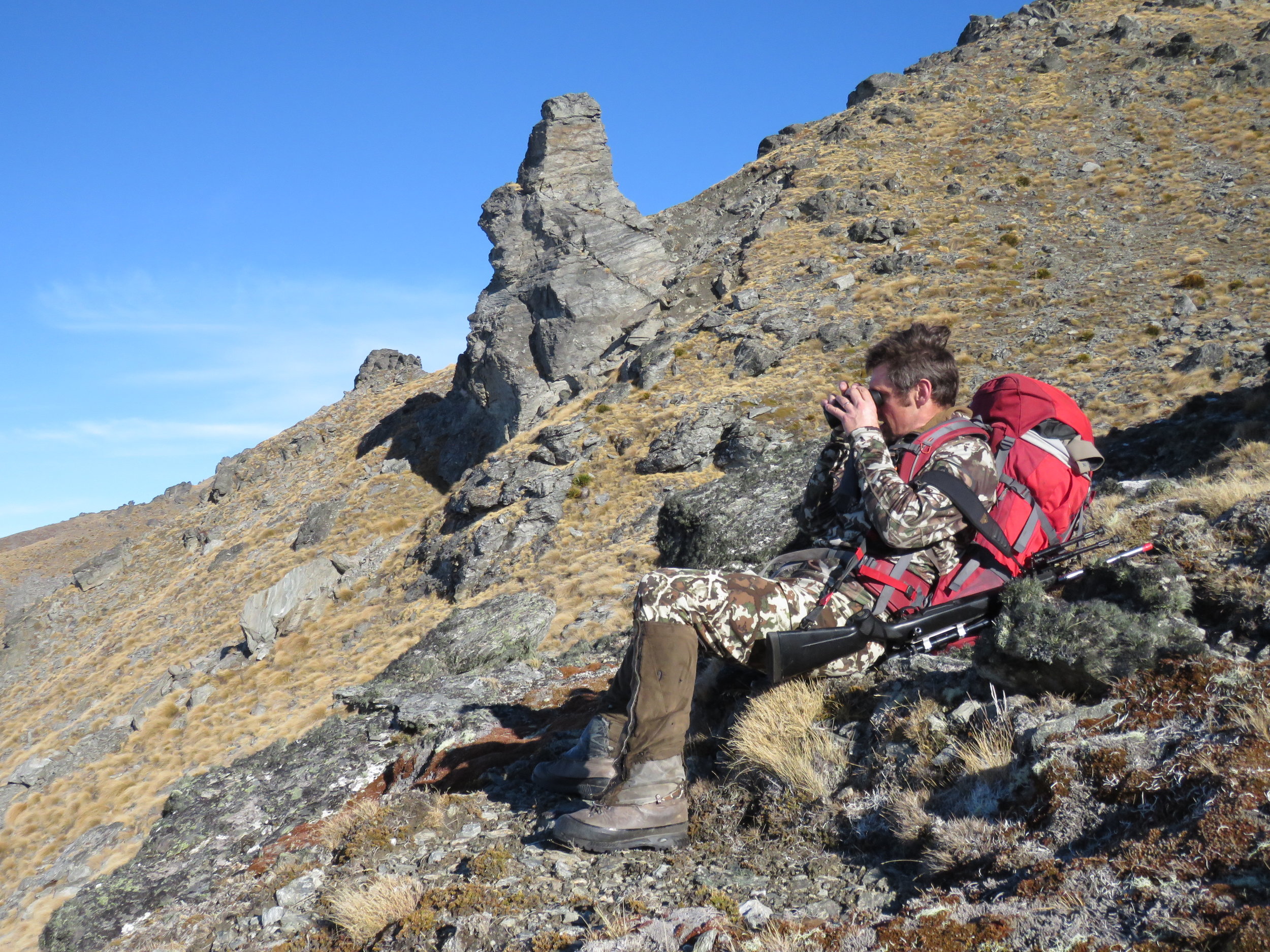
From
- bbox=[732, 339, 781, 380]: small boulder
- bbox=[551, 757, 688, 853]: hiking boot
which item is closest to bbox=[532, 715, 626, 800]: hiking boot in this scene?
bbox=[551, 757, 688, 853]: hiking boot

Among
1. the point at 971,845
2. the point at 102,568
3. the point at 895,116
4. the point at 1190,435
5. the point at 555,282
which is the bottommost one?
the point at 971,845

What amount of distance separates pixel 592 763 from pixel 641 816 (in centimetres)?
47

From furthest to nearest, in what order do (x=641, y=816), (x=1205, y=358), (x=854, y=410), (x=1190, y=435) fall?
(x=1205, y=358) < (x=1190, y=435) < (x=854, y=410) < (x=641, y=816)

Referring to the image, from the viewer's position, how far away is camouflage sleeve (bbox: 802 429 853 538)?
4.45 meters

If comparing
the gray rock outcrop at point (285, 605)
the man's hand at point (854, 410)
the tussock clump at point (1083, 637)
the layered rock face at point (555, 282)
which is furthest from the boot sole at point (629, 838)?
the layered rock face at point (555, 282)

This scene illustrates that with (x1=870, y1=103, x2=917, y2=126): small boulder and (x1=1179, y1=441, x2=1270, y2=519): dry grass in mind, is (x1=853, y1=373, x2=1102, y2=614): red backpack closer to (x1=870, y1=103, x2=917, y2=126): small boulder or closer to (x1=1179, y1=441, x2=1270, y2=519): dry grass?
(x1=1179, y1=441, x2=1270, y2=519): dry grass

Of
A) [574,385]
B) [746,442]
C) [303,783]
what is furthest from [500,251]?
Answer: [303,783]

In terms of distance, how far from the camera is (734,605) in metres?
3.88

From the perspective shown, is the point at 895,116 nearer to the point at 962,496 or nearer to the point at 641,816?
the point at 962,496

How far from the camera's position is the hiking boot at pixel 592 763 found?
394 centimetres

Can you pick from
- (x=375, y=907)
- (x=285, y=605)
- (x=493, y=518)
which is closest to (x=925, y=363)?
(x=375, y=907)

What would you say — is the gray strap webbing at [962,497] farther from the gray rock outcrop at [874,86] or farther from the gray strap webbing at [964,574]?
the gray rock outcrop at [874,86]

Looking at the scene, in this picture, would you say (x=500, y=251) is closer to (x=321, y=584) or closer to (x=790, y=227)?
(x=790, y=227)

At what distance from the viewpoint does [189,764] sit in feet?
65.2
